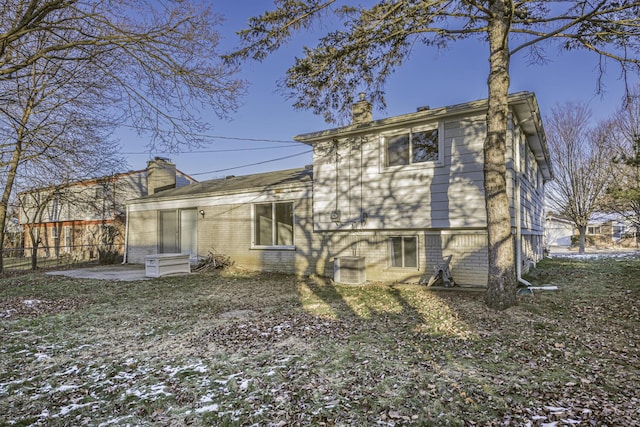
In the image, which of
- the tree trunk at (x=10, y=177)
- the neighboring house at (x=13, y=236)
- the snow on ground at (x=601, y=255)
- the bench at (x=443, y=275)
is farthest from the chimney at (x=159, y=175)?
the snow on ground at (x=601, y=255)

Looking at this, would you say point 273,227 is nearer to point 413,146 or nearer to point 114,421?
point 413,146

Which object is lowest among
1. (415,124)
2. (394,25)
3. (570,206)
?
(570,206)

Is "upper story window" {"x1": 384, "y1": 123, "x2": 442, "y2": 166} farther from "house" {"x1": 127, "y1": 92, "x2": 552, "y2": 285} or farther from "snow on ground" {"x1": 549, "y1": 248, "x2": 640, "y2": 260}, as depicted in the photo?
"snow on ground" {"x1": 549, "y1": 248, "x2": 640, "y2": 260}

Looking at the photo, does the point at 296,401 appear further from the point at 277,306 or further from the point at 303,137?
the point at 303,137

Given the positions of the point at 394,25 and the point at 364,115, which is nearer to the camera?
the point at 394,25

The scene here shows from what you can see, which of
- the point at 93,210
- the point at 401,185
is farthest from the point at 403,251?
the point at 93,210

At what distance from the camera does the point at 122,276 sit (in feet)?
37.0

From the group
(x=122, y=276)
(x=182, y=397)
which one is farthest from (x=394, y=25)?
(x=122, y=276)

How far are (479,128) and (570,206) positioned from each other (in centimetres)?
1564

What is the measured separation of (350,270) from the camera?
908 cm

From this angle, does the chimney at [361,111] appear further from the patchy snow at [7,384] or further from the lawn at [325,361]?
the patchy snow at [7,384]

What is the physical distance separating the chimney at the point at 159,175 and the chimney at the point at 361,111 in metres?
11.2

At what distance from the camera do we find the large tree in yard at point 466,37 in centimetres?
596

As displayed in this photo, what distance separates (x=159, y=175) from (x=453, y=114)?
14.1 metres
